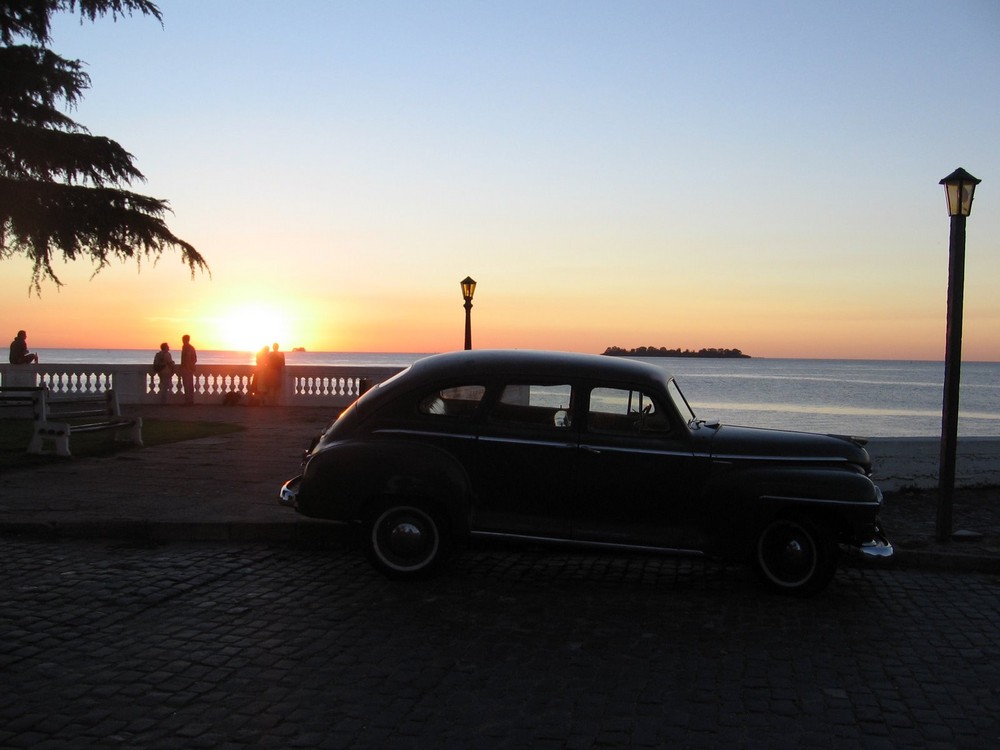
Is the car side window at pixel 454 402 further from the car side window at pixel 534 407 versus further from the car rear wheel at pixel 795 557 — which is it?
the car rear wheel at pixel 795 557

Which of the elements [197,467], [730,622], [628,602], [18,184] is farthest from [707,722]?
[18,184]

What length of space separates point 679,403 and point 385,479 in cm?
240

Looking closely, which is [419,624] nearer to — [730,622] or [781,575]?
[730,622]

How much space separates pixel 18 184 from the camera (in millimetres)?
18625

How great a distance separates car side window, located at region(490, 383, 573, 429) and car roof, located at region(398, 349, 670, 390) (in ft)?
0.39

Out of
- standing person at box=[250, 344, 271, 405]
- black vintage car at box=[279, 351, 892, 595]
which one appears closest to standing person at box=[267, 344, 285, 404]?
standing person at box=[250, 344, 271, 405]

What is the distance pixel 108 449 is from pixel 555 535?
368 inches

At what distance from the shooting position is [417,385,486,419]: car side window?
24.5 ft

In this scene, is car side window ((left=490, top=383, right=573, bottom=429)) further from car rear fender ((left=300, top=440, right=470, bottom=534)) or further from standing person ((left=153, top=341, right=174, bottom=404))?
standing person ((left=153, top=341, right=174, bottom=404))

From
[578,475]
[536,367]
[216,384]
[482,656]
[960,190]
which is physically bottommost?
[482,656]

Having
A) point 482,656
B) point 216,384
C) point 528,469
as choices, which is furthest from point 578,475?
point 216,384

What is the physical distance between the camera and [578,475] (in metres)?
7.23

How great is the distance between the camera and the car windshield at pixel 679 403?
7421mm

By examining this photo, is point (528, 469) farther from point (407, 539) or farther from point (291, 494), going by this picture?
point (291, 494)
